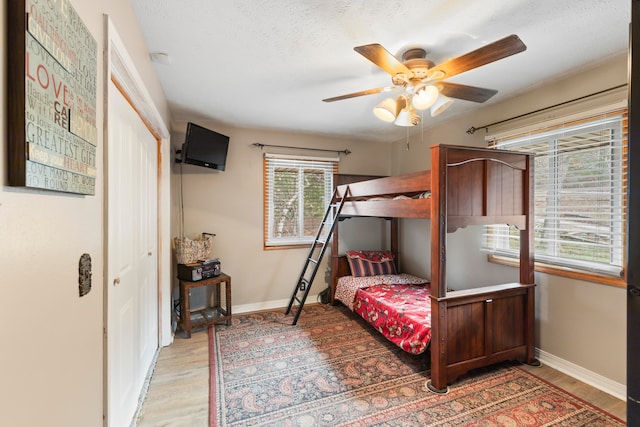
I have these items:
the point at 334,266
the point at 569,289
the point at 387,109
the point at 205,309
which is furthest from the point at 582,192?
the point at 205,309

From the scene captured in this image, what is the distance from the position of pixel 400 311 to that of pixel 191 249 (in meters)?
2.22

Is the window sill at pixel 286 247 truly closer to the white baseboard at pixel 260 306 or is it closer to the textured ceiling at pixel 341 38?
the white baseboard at pixel 260 306

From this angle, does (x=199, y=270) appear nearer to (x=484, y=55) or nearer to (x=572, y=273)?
(x=484, y=55)

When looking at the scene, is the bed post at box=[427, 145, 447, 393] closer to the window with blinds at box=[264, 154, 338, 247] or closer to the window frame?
the window frame

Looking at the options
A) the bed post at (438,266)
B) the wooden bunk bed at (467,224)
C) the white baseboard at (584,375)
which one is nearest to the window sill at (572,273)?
the wooden bunk bed at (467,224)

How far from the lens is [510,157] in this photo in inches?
86.4

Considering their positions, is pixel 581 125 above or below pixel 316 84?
below

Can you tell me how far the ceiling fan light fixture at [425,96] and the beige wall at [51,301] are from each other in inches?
63.7

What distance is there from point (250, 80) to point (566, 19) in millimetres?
2089

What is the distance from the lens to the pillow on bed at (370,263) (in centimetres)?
375

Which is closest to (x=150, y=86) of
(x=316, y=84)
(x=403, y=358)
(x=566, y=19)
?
(x=316, y=84)

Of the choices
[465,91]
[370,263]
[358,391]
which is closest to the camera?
[465,91]

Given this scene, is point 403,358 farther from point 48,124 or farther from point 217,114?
point 217,114

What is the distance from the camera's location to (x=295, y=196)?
382 centimetres
